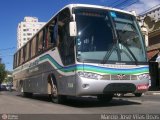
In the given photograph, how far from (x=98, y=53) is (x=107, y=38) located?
694 mm

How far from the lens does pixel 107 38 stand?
42.8ft

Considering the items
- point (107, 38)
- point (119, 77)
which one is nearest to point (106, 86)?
point (119, 77)

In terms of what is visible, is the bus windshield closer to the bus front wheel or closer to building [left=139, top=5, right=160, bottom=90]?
the bus front wheel

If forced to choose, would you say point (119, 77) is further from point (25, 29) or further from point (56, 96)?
point (25, 29)

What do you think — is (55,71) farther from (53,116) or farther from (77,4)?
(53,116)

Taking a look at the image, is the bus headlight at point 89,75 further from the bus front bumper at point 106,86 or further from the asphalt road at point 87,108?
the asphalt road at point 87,108

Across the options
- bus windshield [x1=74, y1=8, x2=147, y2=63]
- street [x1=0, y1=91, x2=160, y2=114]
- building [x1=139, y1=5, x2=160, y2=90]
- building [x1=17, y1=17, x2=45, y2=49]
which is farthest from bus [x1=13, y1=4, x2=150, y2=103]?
building [x1=17, y1=17, x2=45, y2=49]

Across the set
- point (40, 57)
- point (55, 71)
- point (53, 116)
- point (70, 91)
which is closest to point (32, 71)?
point (40, 57)

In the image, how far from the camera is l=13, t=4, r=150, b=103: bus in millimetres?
12516

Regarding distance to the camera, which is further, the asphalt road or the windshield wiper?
the windshield wiper

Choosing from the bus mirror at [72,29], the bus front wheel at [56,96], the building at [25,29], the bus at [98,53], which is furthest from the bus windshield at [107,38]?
the building at [25,29]

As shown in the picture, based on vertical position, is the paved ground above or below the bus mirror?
below

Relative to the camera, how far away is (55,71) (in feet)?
49.5

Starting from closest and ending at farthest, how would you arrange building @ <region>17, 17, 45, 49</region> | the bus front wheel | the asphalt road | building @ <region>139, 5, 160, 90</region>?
the asphalt road
the bus front wheel
building @ <region>139, 5, 160, 90</region>
building @ <region>17, 17, 45, 49</region>
